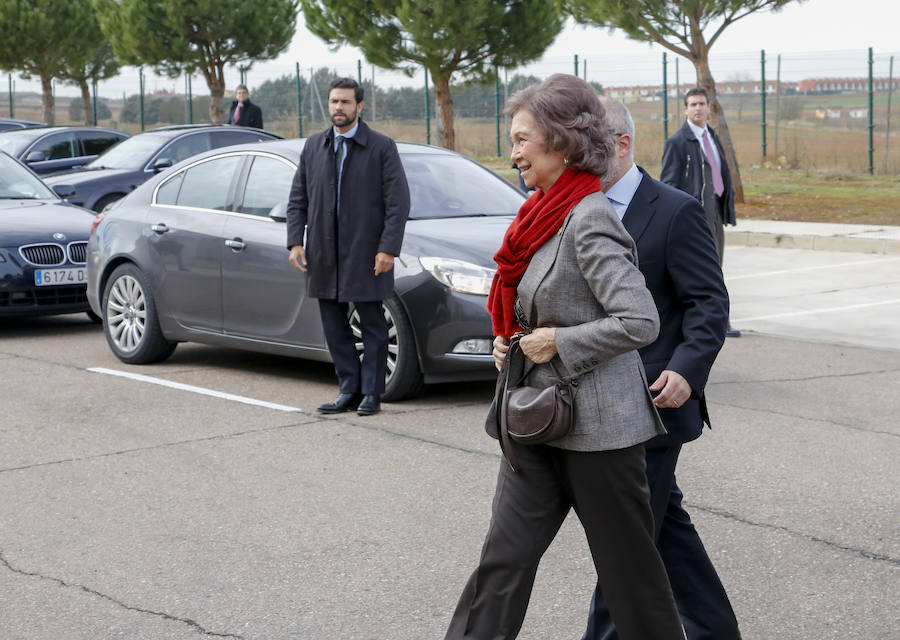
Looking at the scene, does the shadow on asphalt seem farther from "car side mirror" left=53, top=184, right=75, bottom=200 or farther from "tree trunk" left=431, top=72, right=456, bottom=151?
"tree trunk" left=431, top=72, right=456, bottom=151

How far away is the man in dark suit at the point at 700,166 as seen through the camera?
9.76 meters

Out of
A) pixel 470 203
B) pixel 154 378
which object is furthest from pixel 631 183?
pixel 154 378

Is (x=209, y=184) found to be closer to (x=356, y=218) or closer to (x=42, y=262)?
(x=356, y=218)

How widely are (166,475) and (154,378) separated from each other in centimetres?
264

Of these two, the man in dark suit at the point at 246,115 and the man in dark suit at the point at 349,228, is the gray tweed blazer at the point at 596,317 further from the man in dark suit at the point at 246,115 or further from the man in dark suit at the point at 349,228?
the man in dark suit at the point at 246,115

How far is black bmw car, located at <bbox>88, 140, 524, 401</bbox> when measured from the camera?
7.40 metres

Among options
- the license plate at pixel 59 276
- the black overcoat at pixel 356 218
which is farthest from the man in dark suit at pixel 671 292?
the license plate at pixel 59 276

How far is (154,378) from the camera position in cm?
852

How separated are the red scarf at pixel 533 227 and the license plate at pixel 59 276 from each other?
26.5 ft

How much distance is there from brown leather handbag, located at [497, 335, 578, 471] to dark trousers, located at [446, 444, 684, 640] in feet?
0.28

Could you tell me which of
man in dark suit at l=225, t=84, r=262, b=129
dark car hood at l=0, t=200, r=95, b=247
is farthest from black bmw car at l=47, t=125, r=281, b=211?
dark car hood at l=0, t=200, r=95, b=247

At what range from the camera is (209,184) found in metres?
8.77

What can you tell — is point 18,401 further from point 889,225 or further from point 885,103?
point 885,103

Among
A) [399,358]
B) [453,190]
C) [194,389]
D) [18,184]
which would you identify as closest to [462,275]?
[399,358]
